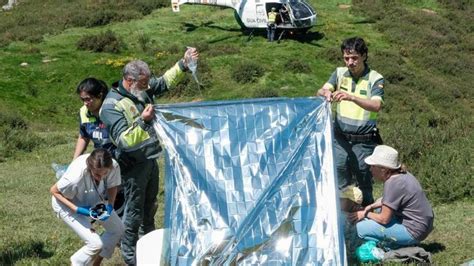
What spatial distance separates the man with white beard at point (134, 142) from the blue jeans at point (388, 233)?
1.97 metres

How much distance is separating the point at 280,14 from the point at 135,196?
25041 mm

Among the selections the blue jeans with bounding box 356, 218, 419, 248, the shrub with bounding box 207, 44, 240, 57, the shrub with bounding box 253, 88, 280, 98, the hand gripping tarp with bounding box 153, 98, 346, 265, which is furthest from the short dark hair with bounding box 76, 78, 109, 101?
the shrub with bounding box 207, 44, 240, 57

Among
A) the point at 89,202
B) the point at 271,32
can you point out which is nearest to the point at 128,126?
the point at 89,202

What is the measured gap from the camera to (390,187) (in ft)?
20.7

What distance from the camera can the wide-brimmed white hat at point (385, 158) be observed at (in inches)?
247

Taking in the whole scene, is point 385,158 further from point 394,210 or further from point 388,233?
point 388,233

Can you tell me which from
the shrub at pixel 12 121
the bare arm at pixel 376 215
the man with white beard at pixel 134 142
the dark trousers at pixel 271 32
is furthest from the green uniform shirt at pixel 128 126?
the dark trousers at pixel 271 32

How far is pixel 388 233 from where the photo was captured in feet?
21.1

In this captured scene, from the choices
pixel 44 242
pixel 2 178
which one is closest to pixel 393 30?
pixel 2 178

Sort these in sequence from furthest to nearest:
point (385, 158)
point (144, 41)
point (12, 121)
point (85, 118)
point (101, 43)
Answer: point (144, 41), point (101, 43), point (12, 121), point (85, 118), point (385, 158)

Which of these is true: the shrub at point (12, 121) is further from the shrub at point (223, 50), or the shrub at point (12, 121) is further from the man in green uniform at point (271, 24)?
the man in green uniform at point (271, 24)

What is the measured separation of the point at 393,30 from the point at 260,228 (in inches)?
1155

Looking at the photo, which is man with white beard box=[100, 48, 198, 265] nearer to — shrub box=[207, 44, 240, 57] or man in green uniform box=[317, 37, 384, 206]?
man in green uniform box=[317, 37, 384, 206]

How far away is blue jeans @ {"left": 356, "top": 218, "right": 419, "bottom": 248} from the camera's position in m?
6.43
